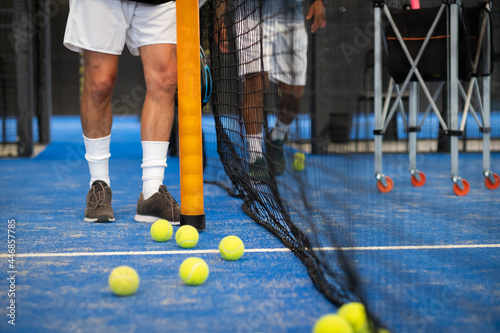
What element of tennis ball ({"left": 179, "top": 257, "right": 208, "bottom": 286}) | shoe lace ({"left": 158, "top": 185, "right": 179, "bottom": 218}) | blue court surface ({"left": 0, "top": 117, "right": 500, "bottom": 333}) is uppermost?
shoe lace ({"left": 158, "top": 185, "right": 179, "bottom": 218})

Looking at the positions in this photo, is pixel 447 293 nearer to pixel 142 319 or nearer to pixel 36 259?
pixel 142 319

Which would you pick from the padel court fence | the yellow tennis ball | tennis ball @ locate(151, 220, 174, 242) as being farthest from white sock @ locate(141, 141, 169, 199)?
the padel court fence

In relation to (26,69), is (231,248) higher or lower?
lower

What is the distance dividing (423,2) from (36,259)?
11.2ft

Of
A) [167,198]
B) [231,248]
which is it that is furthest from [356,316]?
[167,198]

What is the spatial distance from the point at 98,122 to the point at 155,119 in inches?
10.1

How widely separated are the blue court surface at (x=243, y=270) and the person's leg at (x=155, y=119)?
3.9 inches

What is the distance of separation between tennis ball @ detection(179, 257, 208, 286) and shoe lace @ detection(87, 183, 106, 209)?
990mm

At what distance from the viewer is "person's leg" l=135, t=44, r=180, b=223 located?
2293 mm

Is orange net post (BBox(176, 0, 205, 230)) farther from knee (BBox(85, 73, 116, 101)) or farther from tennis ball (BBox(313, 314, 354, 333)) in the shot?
tennis ball (BBox(313, 314, 354, 333))

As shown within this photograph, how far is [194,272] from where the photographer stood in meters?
1.39

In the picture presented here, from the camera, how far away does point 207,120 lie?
12.7ft

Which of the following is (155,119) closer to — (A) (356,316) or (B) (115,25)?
(B) (115,25)

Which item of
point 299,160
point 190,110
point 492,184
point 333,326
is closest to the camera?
point 333,326
